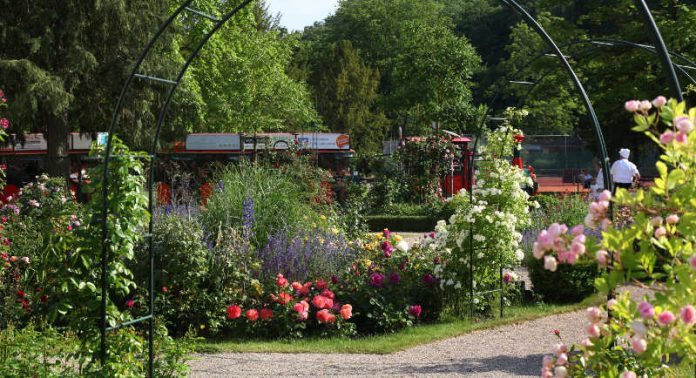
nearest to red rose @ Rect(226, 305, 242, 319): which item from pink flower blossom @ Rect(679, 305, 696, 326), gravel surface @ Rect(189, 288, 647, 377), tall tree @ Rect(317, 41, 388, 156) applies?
gravel surface @ Rect(189, 288, 647, 377)

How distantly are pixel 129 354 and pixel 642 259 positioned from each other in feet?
12.2

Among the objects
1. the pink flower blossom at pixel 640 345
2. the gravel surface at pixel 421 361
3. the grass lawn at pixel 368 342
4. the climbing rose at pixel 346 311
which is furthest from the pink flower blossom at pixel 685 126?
the climbing rose at pixel 346 311

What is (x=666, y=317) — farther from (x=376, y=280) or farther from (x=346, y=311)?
(x=376, y=280)

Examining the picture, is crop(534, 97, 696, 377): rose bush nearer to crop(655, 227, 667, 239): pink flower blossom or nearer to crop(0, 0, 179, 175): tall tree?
crop(655, 227, 667, 239): pink flower blossom

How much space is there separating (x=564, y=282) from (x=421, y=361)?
3513 mm

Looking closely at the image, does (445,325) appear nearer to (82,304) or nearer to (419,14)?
(82,304)

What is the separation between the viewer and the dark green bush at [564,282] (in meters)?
9.99

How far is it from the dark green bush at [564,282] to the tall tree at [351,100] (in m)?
29.1

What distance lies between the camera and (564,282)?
9.99 meters

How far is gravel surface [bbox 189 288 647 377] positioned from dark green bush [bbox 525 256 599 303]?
1.87 m

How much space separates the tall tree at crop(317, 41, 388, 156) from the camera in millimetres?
40594

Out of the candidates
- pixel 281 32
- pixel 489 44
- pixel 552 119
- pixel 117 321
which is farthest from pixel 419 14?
pixel 117 321

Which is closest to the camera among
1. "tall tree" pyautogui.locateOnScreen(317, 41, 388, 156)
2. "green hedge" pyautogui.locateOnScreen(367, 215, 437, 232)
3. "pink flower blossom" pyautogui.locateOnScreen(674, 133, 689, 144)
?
"pink flower blossom" pyautogui.locateOnScreen(674, 133, 689, 144)

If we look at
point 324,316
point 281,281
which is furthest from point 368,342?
point 281,281
